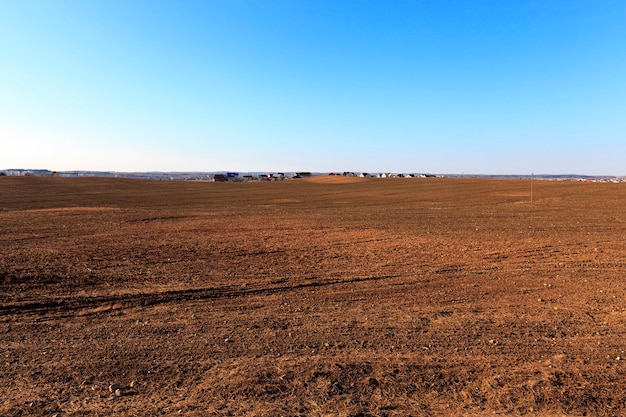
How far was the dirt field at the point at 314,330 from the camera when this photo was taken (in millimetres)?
4852

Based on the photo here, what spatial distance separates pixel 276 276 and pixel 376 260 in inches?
126

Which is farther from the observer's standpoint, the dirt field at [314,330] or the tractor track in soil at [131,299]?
the tractor track in soil at [131,299]

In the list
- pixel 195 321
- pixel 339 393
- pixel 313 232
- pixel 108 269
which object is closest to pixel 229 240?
pixel 313 232

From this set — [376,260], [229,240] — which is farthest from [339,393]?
[229,240]

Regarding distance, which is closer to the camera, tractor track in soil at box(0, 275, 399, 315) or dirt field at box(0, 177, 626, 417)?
dirt field at box(0, 177, 626, 417)

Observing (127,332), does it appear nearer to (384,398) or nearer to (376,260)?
(384,398)

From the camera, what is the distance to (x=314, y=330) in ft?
22.5

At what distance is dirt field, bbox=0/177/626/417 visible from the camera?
4852 mm

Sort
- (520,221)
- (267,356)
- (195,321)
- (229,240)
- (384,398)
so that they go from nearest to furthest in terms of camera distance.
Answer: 1. (384,398)
2. (267,356)
3. (195,321)
4. (229,240)
5. (520,221)

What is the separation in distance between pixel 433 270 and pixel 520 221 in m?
13.3

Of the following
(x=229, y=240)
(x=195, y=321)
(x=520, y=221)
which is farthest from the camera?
(x=520, y=221)

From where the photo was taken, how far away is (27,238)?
54.2ft

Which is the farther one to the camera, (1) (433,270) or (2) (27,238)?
(2) (27,238)

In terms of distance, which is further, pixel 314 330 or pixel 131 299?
pixel 131 299
